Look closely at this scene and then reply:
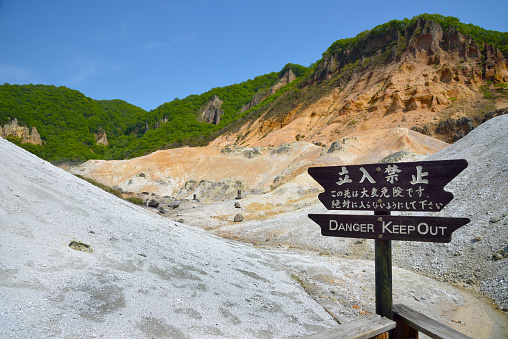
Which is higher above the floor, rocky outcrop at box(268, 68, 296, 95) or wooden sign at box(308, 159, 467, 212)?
rocky outcrop at box(268, 68, 296, 95)

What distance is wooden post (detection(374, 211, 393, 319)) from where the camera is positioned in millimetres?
3063

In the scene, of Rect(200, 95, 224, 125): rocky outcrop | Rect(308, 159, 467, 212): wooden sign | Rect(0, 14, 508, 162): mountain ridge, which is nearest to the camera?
Rect(308, 159, 467, 212): wooden sign

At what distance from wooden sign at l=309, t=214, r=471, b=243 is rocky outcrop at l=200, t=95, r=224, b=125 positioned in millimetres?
80878

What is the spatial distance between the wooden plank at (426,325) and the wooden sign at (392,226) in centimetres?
75

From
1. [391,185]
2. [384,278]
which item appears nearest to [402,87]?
[391,185]

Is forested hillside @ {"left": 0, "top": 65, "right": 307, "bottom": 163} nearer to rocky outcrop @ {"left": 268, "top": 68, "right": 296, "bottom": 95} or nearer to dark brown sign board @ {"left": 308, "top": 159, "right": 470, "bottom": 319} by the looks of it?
rocky outcrop @ {"left": 268, "top": 68, "right": 296, "bottom": 95}

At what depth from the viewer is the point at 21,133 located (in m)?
67.9

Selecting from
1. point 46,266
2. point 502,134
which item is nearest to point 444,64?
point 502,134

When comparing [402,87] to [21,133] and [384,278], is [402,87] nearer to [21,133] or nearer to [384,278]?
[384,278]

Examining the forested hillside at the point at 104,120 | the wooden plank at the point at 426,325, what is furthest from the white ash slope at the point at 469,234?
the forested hillside at the point at 104,120

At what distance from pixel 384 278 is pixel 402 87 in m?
39.4

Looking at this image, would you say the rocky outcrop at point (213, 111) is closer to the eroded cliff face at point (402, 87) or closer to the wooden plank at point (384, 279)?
the eroded cliff face at point (402, 87)

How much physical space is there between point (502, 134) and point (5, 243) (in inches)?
674

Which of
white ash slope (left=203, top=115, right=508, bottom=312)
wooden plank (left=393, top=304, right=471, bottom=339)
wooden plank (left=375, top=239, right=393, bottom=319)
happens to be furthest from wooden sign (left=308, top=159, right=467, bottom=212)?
white ash slope (left=203, top=115, right=508, bottom=312)
